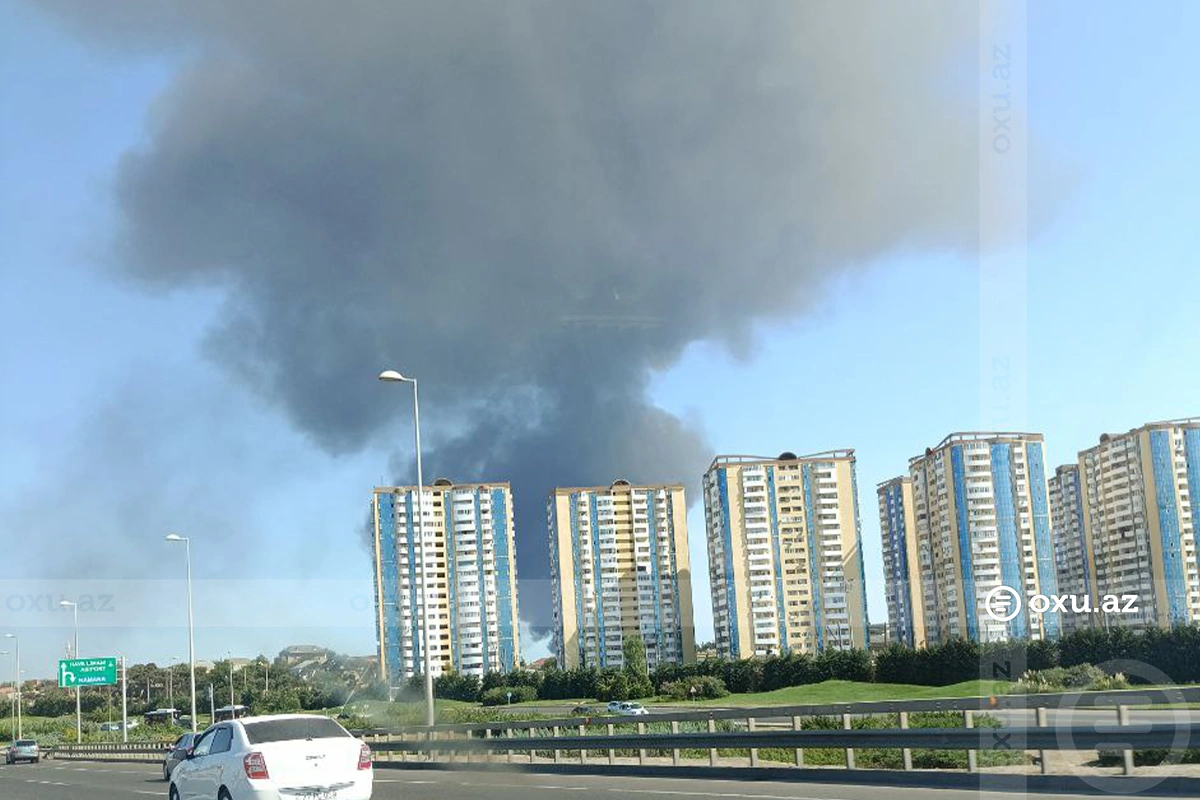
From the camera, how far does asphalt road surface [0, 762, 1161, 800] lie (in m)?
16.8

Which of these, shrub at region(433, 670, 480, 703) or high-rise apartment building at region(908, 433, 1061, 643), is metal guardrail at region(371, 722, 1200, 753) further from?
shrub at region(433, 670, 480, 703)

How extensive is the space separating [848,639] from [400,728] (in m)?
86.0

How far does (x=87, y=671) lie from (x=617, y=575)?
5400 cm

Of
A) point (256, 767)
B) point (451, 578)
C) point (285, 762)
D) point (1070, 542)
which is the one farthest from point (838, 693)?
point (256, 767)

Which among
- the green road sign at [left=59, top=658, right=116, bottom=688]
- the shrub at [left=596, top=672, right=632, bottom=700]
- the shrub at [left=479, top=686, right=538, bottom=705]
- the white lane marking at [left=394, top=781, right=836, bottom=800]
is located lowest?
the shrub at [left=479, top=686, right=538, bottom=705]

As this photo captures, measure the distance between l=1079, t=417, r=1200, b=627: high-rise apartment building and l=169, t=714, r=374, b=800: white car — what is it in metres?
84.3

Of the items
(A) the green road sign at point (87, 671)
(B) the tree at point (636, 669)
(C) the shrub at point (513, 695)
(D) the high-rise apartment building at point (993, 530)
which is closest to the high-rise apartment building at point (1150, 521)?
(D) the high-rise apartment building at point (993, 530)

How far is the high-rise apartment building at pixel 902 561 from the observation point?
112500 mm

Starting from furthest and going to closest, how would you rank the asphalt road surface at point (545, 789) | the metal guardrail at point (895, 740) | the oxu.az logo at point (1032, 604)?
the oxu.az logo at point (1032, 604) → the asphalt road surface at point (545, 789) → the metal guardrail at point (895, 740)

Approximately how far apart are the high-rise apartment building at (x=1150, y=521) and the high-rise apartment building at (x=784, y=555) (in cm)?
2448

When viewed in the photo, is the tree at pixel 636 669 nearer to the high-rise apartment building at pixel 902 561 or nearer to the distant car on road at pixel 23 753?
the high-rise apartment building at pixel 902 561

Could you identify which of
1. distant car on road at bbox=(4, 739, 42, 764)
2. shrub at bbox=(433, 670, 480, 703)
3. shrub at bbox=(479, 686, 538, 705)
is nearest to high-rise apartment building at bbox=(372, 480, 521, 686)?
shrub at bbox=(433, 670, 480, 703)

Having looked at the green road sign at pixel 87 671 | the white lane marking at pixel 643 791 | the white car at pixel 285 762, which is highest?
the white car at pixel 285 762

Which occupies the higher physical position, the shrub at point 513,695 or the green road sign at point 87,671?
the green road sign at point 87,671
